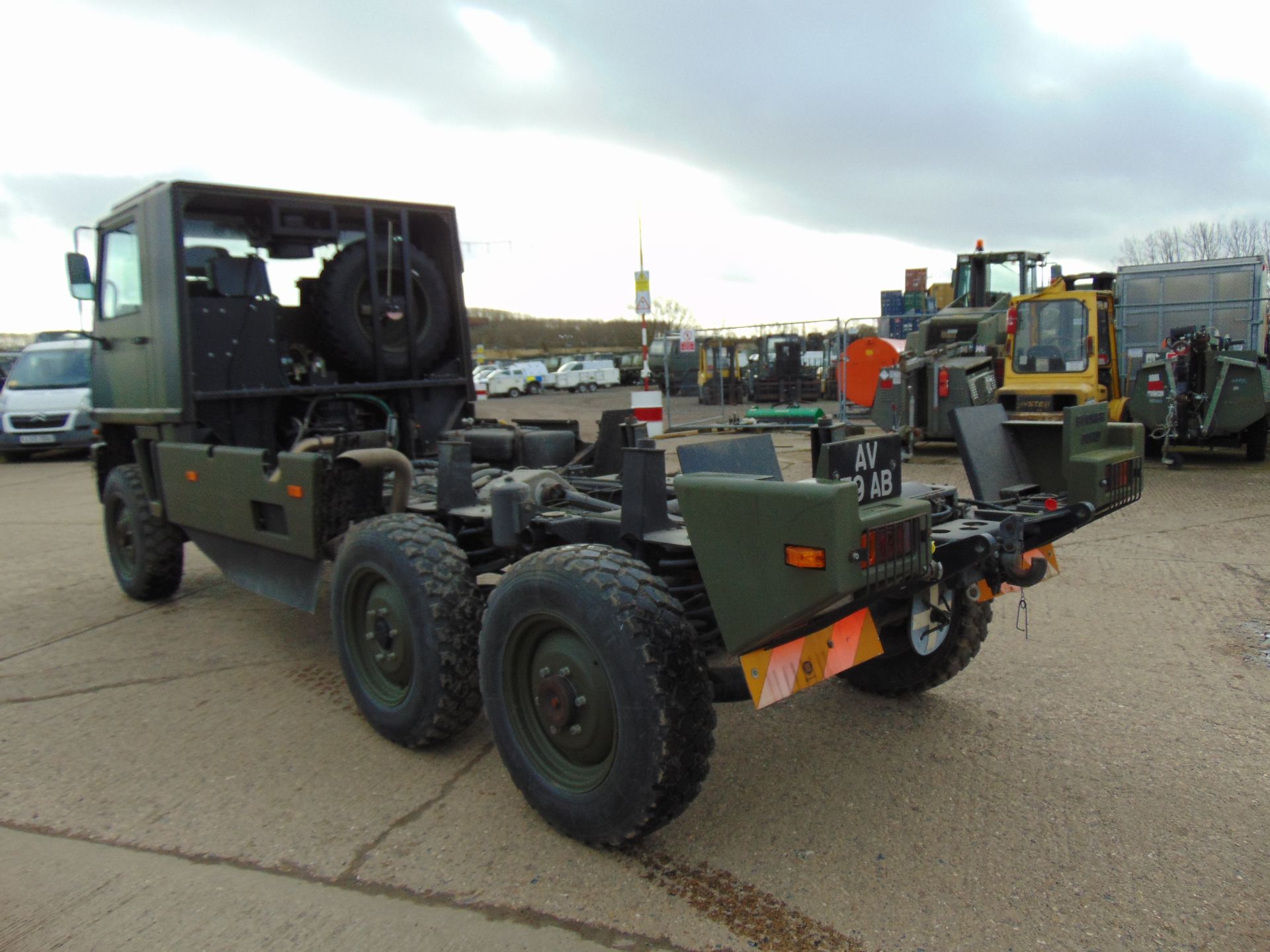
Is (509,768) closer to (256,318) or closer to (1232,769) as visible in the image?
(1232,769)

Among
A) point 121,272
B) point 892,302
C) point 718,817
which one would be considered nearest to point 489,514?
point 718,817

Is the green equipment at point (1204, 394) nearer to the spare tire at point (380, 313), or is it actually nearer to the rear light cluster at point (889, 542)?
Result: the spare tire at point (380, 313)

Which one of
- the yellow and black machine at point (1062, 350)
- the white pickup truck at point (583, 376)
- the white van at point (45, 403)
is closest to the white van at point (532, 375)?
the white pickup truck at point (583, 376)

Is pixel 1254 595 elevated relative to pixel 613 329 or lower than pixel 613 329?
lower

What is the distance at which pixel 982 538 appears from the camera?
3.04 meters

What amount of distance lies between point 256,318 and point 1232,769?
5333 mm

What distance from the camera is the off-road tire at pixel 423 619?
3609 millimetres

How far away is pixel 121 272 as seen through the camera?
5.95 metres

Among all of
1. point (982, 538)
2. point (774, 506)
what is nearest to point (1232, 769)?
point (982, 538)

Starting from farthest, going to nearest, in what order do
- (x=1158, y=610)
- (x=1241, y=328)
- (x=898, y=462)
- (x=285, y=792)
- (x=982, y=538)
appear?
(x=1241, y=328)
(x=1158, y=610)
(x=285, y=792)
(x=982, y=538)
(x=898, y=462)

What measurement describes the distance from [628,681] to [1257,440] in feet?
38.0

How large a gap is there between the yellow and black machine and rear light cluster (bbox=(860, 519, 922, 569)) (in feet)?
33.1

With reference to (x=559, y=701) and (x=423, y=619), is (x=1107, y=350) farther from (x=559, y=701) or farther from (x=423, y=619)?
(x=559, y=701)

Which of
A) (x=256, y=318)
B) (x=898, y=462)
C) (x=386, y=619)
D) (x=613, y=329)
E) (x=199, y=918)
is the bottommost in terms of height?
(x=199, y=918)
